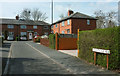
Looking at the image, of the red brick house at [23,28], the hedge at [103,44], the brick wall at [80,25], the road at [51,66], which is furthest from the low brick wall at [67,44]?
the red brick house at [23,28]

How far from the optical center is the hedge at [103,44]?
7.00 meters

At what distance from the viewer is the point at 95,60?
8.39m

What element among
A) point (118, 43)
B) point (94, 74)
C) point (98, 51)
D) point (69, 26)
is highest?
point (69, 26)

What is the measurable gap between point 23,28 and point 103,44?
44.1m

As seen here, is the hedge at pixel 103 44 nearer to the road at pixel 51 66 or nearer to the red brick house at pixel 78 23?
the road at pixel 51 66

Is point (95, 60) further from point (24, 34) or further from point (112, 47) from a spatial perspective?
point (24, 34)

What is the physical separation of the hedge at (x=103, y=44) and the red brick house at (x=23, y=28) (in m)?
40.7

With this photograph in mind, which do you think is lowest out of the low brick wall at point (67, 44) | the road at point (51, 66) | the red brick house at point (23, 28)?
the road at point (51, 66)

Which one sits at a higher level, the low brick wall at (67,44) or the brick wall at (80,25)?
the brick wall at (80,25)

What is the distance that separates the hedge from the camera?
276 inches

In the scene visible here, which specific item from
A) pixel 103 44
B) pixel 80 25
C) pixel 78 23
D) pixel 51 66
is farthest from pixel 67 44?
A: pixel 80 25

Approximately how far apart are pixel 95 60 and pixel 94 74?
2.02m

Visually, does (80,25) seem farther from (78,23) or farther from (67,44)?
(67,44)

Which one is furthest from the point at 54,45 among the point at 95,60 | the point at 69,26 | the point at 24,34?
the point at 24,34
